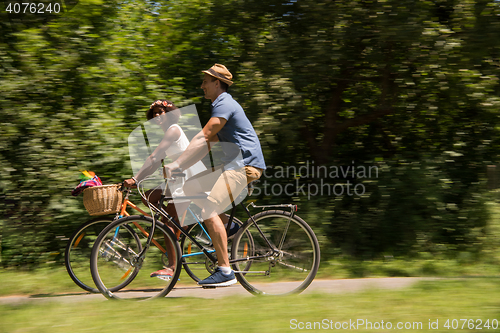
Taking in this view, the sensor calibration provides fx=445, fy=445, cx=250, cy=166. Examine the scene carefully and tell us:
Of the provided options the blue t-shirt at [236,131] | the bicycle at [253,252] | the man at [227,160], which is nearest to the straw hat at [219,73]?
the man at [227,160]

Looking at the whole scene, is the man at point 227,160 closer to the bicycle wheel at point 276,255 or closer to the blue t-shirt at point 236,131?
the blue t-shirt at point 236,131

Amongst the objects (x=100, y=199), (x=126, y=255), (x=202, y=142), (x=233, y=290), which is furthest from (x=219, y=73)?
(x=233, y=290)

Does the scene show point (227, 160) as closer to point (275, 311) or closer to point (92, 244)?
point (275, 311)

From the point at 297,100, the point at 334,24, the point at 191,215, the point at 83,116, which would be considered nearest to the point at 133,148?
the point at 83,116

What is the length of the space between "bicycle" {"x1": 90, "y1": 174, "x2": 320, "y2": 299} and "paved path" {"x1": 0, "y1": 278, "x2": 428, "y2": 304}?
19 cm

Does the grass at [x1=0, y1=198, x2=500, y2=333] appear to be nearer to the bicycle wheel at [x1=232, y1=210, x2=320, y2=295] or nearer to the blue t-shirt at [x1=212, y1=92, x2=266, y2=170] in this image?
the bicycle wheel at [x1=232, y1=210, x2=320, y2=295]

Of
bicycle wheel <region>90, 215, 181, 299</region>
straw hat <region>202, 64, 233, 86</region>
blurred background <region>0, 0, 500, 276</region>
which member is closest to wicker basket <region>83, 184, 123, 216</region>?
bicycle wheel <region>90, 215, 181, 299</region>

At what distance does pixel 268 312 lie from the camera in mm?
3695

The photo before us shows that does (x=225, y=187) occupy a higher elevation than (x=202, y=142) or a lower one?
lower

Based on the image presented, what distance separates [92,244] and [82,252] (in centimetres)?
20

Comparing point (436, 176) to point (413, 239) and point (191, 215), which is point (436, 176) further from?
point (191, 215)

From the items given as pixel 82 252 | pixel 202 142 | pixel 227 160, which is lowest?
pixel 82 252

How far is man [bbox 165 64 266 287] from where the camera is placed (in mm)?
4051

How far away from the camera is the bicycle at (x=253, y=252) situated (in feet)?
13.9
